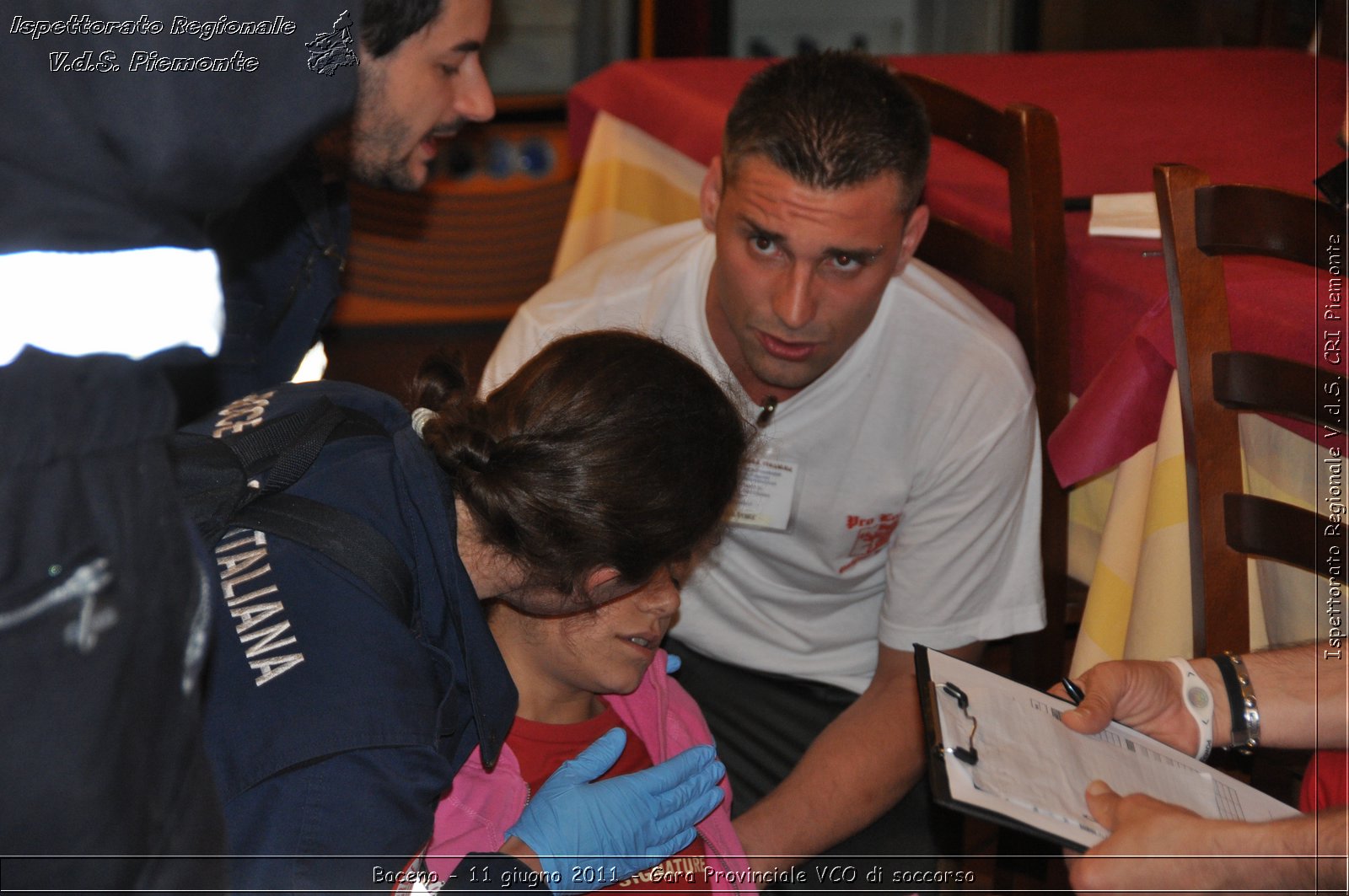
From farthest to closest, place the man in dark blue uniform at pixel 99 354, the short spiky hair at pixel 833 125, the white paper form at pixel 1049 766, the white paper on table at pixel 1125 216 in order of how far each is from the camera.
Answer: the white paper on table at pixel 1125 216
the short spiky hair at pixel 833 125
the white paper form at pixel 1049 766
the man in dark blue uniform at pixel 99 354

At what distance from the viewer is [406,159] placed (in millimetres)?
1754

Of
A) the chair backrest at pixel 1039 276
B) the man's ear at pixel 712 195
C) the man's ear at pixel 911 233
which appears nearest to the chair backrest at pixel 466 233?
the man's ear at pixel 712 195

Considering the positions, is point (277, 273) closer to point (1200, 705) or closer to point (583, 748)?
point (583, 748)

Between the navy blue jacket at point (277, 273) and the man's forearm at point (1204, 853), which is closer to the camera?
the man's forearm at point (1204, 853)

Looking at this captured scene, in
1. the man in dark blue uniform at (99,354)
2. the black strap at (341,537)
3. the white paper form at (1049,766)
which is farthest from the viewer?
the black strap at (341,537)

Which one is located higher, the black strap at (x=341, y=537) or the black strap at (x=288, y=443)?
the black strap at (x=288, y=443)

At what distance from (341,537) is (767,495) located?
28.1 inches

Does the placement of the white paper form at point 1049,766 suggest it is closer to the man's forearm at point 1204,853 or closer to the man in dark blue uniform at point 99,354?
the man's forearm at point 1204,853

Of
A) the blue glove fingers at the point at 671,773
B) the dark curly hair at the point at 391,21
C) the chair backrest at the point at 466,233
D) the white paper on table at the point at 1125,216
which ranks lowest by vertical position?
the chair backrest at the point at 466,233

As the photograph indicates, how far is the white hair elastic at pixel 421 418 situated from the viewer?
1.28 m

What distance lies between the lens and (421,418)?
1.30m

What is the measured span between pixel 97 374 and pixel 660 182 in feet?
7.02

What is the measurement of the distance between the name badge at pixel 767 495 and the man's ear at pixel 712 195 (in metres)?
0.36
